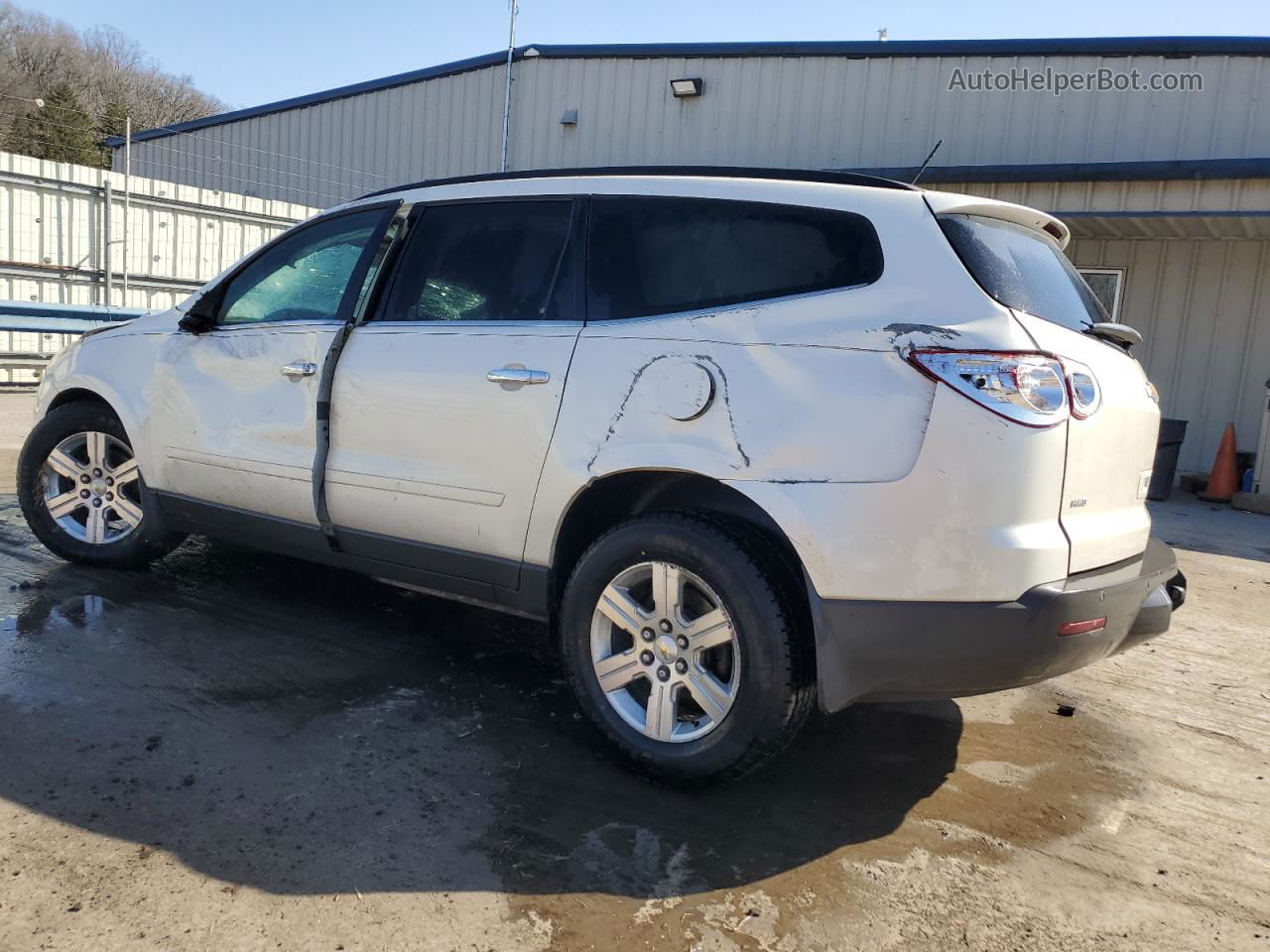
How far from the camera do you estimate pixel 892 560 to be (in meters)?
2.73

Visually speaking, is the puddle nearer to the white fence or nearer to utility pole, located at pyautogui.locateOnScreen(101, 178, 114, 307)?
the white fence

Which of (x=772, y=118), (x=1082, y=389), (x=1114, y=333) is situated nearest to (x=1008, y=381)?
(x=1082, y=389)

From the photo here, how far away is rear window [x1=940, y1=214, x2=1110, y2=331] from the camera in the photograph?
9.52 feet

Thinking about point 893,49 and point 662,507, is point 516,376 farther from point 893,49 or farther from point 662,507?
point 893,49

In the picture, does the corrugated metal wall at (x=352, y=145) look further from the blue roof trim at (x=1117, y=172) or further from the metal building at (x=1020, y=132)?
the blue roof trim at (x=1117, y=172)

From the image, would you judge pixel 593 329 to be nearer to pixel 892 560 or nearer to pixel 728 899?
pixel 892 560

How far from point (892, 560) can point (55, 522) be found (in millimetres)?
4098

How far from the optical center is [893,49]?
45.7 feet

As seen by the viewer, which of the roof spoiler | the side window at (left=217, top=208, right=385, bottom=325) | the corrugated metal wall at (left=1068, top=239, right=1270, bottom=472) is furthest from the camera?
the corrugated metal wall at (left=1068, top=239, right=1270, bottom=472)

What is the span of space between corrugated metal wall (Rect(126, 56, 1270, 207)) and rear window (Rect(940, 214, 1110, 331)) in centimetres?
1058

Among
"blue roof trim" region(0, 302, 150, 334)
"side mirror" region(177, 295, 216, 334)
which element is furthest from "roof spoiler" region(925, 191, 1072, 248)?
"blue roof trim" region(0, 302, 150, 334)

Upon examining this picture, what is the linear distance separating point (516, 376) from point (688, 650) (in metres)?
1.07

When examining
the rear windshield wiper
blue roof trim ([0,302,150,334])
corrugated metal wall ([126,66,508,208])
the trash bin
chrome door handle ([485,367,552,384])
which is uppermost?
corrugated metal wall ([126,66,508,208])

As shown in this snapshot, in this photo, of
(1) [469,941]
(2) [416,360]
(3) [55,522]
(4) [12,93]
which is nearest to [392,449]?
(2) [416,360]
